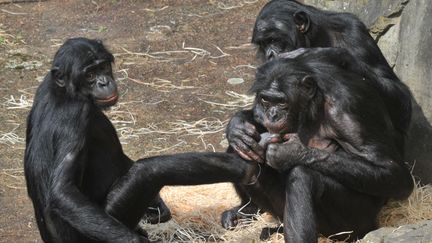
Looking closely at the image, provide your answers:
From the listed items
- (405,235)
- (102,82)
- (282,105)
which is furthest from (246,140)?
(405,235)

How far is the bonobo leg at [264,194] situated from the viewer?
8508mm

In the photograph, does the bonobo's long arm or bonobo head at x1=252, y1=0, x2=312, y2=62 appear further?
bonobo head at x1=252, y1=0, x2=312, y2=62

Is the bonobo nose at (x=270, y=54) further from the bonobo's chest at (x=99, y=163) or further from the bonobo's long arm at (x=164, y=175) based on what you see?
the bonobo's chest at (x=99, y=163)

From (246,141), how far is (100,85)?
4.88 feet

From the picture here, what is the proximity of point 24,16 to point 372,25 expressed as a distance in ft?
23.9

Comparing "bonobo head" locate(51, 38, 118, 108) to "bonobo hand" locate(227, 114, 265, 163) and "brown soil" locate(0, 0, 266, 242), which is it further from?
"brown soil" locate(0, 0, 266, 242)

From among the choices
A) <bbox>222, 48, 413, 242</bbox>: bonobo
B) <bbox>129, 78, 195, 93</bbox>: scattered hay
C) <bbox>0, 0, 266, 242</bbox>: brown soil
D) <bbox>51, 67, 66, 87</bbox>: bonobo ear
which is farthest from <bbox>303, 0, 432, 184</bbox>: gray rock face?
<bbox>51, 67, 66, 87</bbox>: bonobo ear

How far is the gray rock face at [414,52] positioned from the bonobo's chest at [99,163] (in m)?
3.29

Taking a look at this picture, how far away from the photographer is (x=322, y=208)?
8195 millimetres

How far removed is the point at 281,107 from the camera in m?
8.24

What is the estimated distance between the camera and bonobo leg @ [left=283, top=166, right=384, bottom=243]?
7801mm

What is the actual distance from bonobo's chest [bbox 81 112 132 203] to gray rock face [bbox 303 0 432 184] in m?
3.29

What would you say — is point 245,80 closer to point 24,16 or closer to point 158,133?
point 158,133

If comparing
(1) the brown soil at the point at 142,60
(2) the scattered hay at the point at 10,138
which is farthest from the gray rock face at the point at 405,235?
(2) the scattered hay at the point at 10,138
